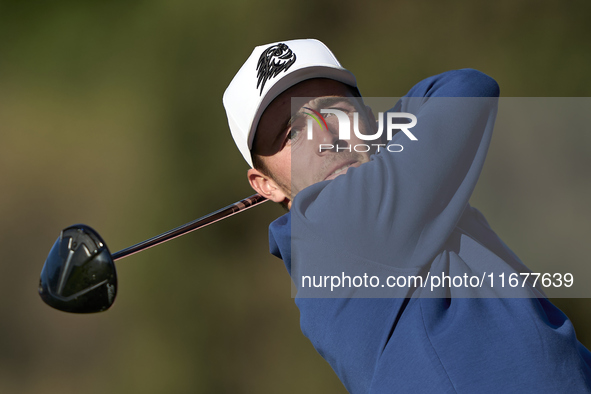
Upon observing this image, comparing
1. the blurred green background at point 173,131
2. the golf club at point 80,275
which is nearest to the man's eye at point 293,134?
the golf club at point 80,275

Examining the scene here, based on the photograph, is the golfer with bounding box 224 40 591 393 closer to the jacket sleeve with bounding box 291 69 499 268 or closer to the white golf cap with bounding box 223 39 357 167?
the jacket sleeve with bounding box 291 69 499 268

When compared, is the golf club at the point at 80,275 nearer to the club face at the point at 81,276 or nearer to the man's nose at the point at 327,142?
the club face at the point at 81,276

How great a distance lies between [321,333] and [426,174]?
0.20 metres

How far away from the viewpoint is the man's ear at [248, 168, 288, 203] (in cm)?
79

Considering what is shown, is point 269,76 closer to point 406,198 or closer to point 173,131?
point 406,198

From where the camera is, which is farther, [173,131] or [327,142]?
[173,131]

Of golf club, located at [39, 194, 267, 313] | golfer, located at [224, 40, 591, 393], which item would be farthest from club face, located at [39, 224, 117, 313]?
golfer, located at [224, 40, 591, 393]

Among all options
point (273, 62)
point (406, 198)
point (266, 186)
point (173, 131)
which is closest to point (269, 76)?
point (273, 62)

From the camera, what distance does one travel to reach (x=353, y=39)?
5.25 ft

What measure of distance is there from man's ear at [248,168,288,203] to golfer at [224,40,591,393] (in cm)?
18

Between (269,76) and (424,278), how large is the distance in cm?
33

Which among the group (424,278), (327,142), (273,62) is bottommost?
(424,278)

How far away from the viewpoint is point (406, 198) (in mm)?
517

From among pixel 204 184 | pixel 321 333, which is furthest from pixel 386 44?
pixel 321 333
